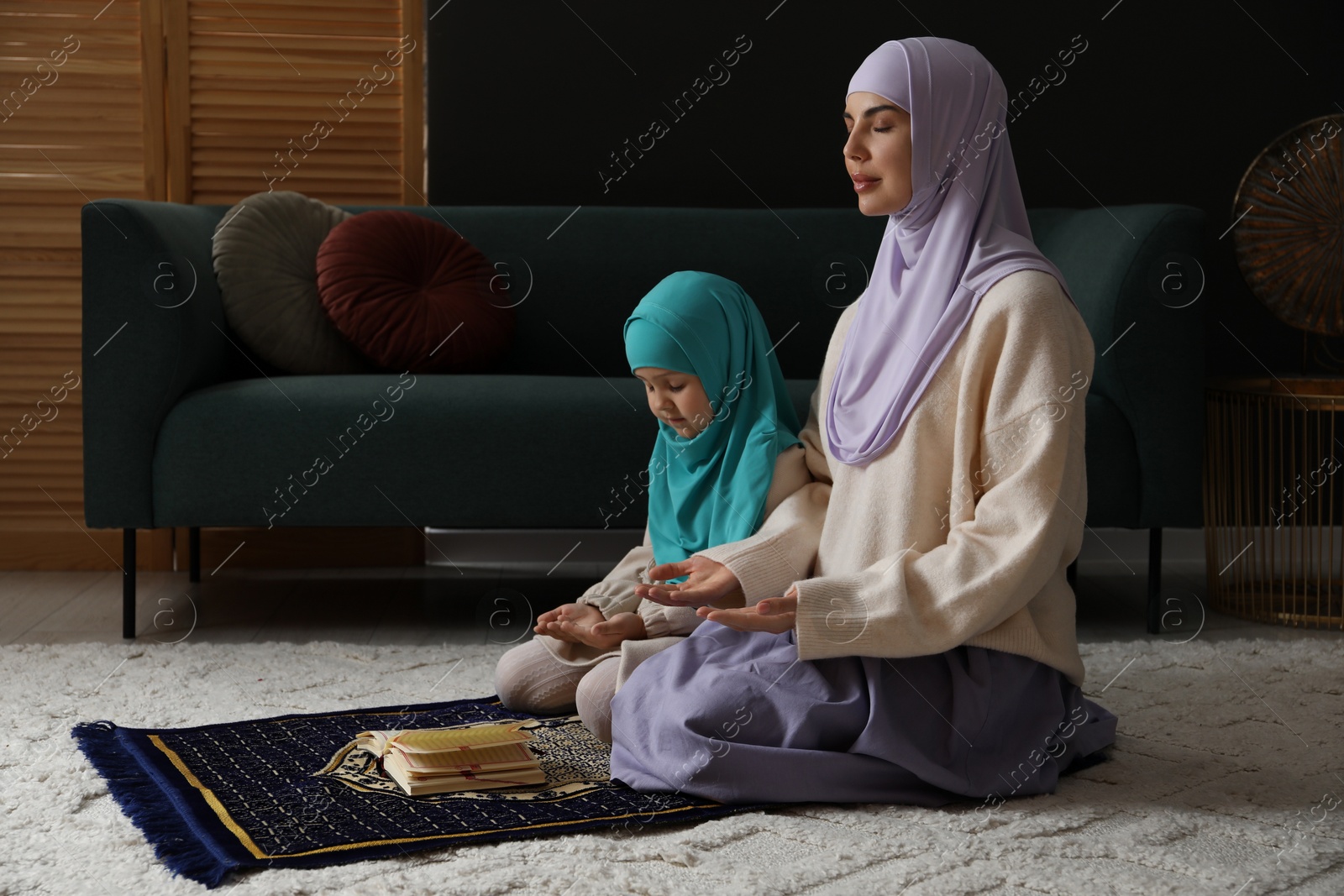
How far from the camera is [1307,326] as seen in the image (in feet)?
9.15

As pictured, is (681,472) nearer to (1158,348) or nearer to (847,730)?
(847,730)

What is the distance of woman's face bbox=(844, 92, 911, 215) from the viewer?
155cm

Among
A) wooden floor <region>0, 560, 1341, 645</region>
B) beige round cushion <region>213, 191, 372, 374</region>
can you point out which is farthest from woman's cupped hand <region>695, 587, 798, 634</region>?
beige round cushion <region>213, 191, 372, 374</region>

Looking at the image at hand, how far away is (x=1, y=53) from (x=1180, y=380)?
295 centimetres

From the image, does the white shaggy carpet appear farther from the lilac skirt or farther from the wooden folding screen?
the wooden folding screen

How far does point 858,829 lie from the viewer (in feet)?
4.74

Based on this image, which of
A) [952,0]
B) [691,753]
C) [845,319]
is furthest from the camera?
[952,0]

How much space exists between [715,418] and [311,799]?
76 centimetres

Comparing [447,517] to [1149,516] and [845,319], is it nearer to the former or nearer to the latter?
[845,319]

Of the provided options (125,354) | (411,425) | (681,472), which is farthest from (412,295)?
(681,472)

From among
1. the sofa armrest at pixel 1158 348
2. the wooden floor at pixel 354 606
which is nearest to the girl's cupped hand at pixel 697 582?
the wooden floor at pixel 354 606

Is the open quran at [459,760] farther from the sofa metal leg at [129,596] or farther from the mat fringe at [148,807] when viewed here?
the sofa metal leg at [129,596]

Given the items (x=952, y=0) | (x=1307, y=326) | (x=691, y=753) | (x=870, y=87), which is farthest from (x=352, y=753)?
(x=952, y=0)

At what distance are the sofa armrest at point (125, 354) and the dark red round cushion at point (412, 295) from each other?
42cm
